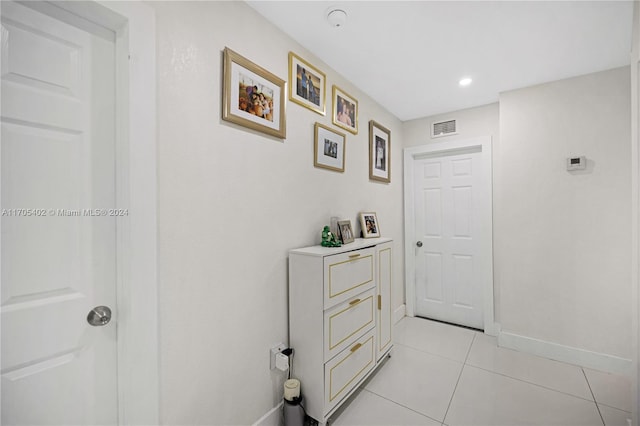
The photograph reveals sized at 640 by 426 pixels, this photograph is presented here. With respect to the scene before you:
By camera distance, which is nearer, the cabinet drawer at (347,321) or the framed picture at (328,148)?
the cabinet drawer at (347,321)

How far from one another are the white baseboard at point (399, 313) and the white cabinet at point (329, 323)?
49.1 inches

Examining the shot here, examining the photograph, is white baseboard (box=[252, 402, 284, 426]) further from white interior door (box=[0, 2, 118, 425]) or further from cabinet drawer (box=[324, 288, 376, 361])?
white interior door (box=[0, 2, 118, 425])

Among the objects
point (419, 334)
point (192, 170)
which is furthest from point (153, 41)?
point (419, 334)

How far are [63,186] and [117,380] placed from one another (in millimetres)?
814

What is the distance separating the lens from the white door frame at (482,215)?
292cm

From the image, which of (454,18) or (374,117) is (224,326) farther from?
(374,117)

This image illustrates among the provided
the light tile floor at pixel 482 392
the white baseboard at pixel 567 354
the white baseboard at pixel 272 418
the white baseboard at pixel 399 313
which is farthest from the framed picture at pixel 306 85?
the white baseboard at pixel 567 354

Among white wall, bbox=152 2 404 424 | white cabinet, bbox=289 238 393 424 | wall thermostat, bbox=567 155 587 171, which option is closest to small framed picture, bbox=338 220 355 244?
white cabinet, bbox=289 238 393 424

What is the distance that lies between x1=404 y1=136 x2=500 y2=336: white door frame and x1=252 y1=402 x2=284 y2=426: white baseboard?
2277 mm

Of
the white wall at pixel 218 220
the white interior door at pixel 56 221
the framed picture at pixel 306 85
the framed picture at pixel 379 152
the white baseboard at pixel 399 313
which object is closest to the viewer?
the white interior door at pixel 56 221

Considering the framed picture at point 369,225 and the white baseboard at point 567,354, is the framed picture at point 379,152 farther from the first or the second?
the white baseboard at point 567,354

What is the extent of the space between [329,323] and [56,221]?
4.61ft

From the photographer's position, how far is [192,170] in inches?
50.4

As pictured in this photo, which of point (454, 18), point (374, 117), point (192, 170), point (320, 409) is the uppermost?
point (454, 18)
